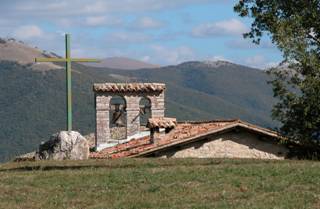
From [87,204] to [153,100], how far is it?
28506mm

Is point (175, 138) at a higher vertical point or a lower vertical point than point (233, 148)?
higher

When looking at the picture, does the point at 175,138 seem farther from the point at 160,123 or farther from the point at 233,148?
the point at 233,148

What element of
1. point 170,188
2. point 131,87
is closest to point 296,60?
point 170,188

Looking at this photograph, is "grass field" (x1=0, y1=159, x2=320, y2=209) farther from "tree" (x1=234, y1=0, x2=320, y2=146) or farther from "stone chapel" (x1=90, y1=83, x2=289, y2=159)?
"stone chapel" (x1=90, y1=83, x2=289, y2=159)

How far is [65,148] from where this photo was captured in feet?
131

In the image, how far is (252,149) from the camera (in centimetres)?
4316

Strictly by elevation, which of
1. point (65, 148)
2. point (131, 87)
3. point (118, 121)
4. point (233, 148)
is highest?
point (131, 87)

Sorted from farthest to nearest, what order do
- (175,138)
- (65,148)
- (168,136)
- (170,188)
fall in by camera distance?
(168,136) → (175,138) → (65,148) → (170,188)

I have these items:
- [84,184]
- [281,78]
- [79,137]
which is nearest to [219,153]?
[79,137]

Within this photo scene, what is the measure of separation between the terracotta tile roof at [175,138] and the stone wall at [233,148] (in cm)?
55

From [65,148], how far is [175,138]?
630 cm

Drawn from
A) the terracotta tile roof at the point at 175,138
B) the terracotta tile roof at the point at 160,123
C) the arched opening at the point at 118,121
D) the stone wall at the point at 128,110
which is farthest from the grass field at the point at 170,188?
the arched opening at the point at 118,121

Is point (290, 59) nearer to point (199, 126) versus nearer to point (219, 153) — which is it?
point (219, 153)

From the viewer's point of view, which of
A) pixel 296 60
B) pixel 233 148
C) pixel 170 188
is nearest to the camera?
pixel 170 188
